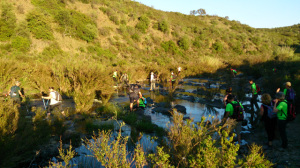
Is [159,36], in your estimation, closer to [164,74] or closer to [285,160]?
[164,74]

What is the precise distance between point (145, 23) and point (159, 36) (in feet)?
13.9

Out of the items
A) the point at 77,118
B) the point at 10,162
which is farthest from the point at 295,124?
the point at 10,162

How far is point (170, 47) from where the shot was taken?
130 feet

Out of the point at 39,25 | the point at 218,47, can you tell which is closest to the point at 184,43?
the point at 218,47

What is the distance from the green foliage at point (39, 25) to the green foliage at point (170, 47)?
20.6 metres

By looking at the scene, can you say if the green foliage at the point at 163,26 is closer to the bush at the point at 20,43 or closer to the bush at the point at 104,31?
the bush at the point at 104,31

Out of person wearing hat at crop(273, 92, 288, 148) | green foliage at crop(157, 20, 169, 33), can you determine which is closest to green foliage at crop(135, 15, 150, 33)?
green foliage at crop(157, 20, 169, 33)

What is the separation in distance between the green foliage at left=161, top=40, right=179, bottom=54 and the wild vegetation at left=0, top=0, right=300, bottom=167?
0.02 metres

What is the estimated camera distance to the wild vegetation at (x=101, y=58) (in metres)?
4.00

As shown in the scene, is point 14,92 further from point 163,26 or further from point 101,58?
point 163,26

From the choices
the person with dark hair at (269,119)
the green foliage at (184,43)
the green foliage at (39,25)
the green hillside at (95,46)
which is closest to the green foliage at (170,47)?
the green hillside at (95,46)

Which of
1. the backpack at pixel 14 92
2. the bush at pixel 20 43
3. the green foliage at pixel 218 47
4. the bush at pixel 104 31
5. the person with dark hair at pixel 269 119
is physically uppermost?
the bush at pixel 104 31

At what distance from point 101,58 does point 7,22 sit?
1218cm

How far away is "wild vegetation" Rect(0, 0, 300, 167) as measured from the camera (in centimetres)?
400
